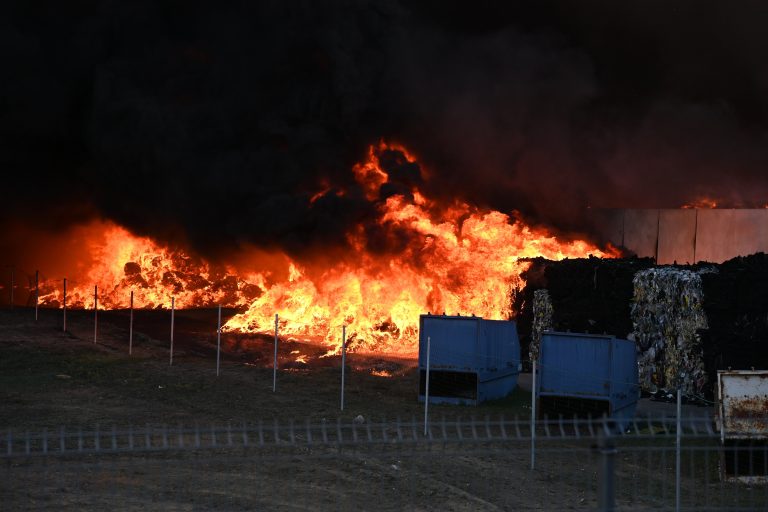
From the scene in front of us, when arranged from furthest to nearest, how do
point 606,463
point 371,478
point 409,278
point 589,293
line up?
point 409,278, point 589,293, point 371,478, point 606,463

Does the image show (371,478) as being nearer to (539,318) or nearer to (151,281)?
(539,318)

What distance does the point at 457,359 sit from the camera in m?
19.2

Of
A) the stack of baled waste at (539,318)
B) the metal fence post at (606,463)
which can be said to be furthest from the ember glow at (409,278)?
the metal fence post at (606,463)

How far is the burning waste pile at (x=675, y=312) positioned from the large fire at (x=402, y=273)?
3936 millimetres

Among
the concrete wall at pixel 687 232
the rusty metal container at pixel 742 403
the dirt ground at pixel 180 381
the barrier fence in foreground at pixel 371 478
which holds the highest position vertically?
the concrete wall at pixel 687 232

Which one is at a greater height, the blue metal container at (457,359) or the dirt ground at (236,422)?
the blue metal container at (457,359)

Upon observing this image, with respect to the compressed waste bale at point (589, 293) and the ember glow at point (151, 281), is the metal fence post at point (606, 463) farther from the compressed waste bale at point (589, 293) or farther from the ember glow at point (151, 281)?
the ember glow at point (151, 281)

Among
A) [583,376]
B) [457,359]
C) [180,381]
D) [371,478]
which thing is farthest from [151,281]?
[371,478]

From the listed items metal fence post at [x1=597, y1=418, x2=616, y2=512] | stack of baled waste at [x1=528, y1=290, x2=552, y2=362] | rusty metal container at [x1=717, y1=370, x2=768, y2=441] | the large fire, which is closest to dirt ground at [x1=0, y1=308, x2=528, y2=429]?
the large fire

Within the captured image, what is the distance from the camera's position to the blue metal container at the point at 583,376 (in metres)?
16.4

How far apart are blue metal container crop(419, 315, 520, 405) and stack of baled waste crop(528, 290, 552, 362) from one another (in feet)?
20.3

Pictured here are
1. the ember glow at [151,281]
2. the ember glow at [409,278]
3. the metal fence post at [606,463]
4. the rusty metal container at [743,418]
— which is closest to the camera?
the metal fence post at [606,463]

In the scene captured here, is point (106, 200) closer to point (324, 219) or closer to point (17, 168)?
point (17, 168)

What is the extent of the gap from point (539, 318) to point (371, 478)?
14626 mm
